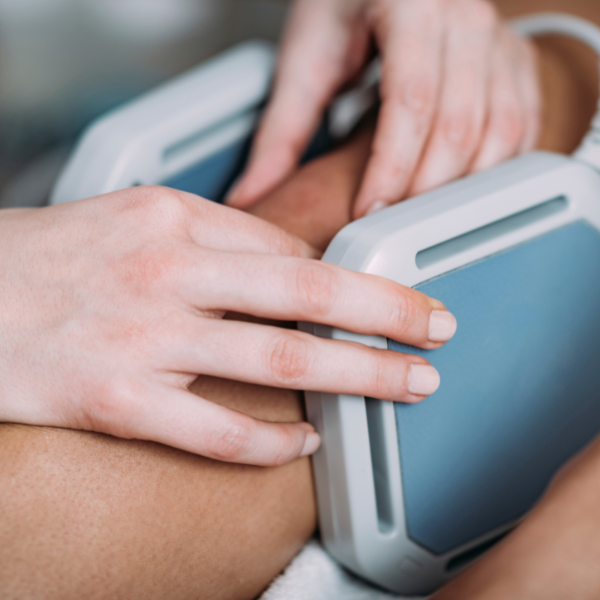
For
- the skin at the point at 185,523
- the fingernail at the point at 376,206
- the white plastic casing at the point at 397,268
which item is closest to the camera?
the skin at the point at 185,523

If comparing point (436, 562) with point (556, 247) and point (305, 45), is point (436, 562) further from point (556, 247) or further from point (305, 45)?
point (305, 45)

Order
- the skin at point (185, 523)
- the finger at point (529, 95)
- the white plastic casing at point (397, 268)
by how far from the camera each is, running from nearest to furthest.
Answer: the skin at point (185, 523)
the white plastic casing at point (397, 268)
the finger at point (529, 95)

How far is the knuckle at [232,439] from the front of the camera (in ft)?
1.62

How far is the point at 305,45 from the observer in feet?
3.05

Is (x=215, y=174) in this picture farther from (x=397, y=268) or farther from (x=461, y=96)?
(x=397, y=268)

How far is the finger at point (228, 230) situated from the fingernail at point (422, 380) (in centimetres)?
18

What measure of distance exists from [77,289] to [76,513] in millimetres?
206

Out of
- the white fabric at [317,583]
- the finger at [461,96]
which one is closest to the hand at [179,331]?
the white fabric at [317,583]

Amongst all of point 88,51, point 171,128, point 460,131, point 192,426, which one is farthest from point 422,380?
point 88,51

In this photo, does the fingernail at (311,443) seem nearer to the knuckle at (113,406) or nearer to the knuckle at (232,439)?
the knuckle at (232,439)

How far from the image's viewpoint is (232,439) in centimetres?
50

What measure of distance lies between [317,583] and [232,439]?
0.80 ft

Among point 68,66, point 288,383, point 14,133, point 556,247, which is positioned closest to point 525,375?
point 556,247

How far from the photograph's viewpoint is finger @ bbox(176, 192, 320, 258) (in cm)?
53
